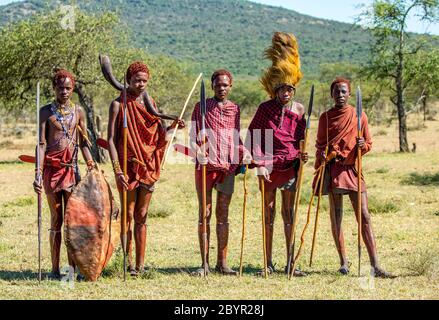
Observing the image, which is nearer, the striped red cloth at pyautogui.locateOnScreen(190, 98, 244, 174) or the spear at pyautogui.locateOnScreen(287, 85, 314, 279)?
the spear at pyautogui.locateOnScreen(287, 85, 314, 279)

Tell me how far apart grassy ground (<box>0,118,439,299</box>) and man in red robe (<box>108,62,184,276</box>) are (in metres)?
0.50

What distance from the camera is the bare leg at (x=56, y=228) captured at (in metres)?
6.47

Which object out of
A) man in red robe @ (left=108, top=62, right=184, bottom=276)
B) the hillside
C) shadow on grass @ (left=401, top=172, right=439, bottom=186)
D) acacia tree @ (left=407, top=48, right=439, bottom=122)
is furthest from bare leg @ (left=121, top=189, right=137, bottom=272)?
the hillside

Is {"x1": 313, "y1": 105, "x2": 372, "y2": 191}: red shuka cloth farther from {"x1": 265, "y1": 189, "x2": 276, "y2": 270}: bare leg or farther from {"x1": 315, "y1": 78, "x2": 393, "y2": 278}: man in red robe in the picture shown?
{"x1": 265, "y1": 189, "x2": 276, "y2": 270}: bare leg

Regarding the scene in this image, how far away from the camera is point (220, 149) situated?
21.9 ft

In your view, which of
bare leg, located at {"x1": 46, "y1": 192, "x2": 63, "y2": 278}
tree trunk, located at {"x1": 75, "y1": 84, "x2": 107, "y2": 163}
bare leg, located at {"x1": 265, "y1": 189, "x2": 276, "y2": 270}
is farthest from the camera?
tree trunk, located at {"x1": 75, "y1": 84, "x2": 107, "y2": 163}

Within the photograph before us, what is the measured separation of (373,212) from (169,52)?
10460cm

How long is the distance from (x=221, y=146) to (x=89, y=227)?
150cm

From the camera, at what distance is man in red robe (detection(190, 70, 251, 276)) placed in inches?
260

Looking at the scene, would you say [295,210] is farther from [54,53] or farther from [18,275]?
[54,53]

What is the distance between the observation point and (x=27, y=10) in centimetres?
14375

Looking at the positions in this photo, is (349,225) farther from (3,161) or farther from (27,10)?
(27,10)

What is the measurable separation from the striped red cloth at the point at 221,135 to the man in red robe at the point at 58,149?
44.7 inches
